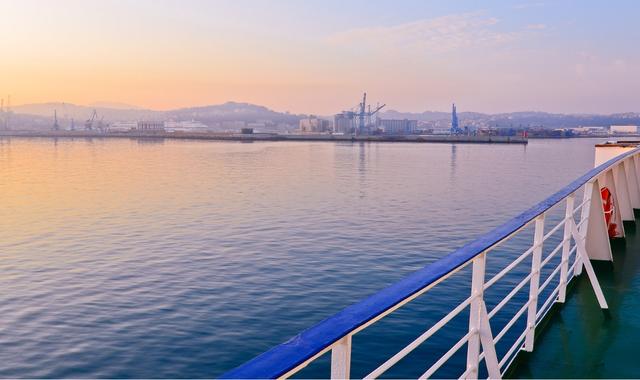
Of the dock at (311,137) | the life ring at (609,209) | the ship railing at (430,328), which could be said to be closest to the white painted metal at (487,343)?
the ship railing at (430,328)

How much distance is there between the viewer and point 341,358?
1333 mm

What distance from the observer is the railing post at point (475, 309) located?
226cm

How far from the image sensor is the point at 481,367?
531 cm

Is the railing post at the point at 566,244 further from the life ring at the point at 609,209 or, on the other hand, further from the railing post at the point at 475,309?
the life ring at the point at 609,209

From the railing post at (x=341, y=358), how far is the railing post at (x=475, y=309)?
1030 millimetres

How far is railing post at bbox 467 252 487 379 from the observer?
7.42 ft

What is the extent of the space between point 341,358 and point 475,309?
1.18m

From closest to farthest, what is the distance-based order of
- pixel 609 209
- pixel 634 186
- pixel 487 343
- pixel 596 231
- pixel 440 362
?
1. pixel 440 362
2. pixel 487 343
3. pixel 596 231
4. pixel 609 209
5. pixel 634 186

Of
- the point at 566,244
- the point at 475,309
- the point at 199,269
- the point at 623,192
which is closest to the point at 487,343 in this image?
the point at 475,309

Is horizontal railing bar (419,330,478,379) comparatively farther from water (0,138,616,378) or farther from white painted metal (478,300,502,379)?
water (0,138,616,378)

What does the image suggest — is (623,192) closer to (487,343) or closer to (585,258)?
(585,258)

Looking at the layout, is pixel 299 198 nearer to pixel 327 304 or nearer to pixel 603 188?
pixel 327 304

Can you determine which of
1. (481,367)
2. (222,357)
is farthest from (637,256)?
(222,357)

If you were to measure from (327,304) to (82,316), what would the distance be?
3.66 m
